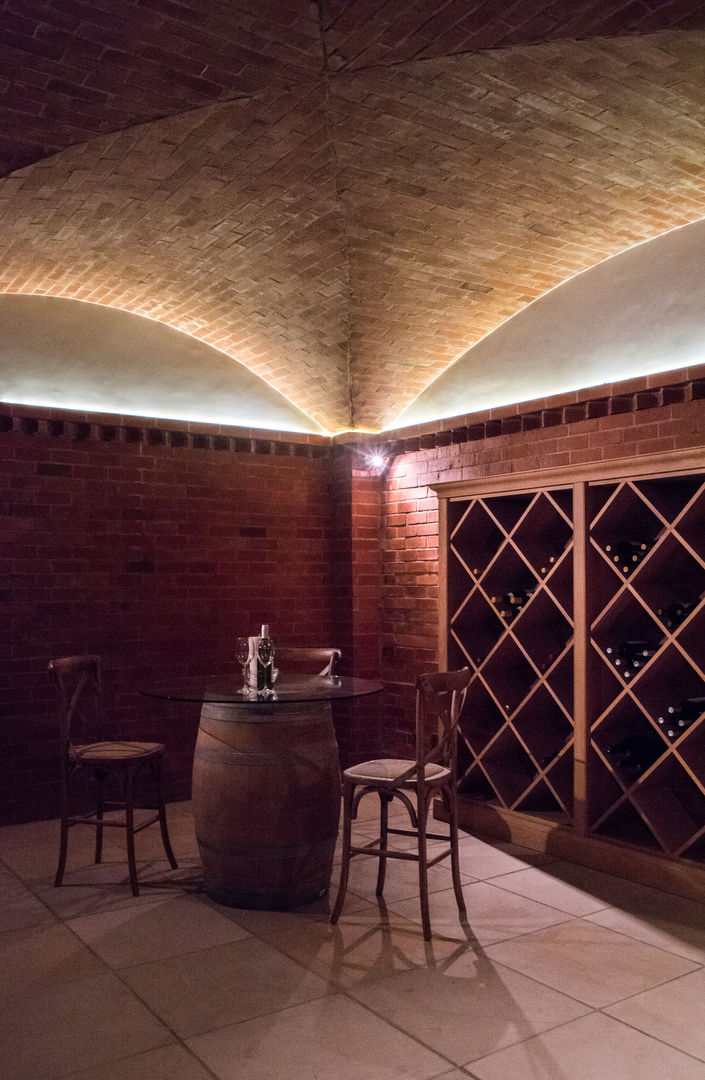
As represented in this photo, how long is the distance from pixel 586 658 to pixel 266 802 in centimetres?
160

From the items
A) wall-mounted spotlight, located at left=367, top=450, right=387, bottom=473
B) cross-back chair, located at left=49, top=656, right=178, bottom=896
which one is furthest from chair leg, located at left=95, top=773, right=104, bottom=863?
wall-mounted spotlight, located at left=367, top=450, right=387, bottom=473

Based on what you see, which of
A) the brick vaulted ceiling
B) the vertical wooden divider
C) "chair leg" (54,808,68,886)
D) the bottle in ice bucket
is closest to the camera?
the brick vaulted ceiling

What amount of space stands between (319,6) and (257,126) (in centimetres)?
77

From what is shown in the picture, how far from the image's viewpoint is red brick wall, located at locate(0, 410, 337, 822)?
4.76 meters

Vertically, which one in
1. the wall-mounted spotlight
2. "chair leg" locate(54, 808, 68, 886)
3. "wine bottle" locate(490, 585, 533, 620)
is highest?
the wall-mounted spotlight

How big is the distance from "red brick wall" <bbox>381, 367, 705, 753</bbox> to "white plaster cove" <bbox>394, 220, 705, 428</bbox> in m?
0.19

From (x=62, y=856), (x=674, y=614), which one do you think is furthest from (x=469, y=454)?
(x=62, y=856)

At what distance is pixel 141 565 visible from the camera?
5.16 metres

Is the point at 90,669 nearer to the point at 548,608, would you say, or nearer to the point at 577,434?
the point at 548,608

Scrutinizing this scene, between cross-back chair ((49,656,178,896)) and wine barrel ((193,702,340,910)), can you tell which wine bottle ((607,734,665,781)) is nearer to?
wine barrel ((193,702,340,910))

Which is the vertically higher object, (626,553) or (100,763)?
(626,553)

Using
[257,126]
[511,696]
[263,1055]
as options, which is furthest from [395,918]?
[257,126]

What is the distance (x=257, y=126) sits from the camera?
3521 millimetres

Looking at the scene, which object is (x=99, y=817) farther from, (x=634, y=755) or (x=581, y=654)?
(x=634, y=755)
